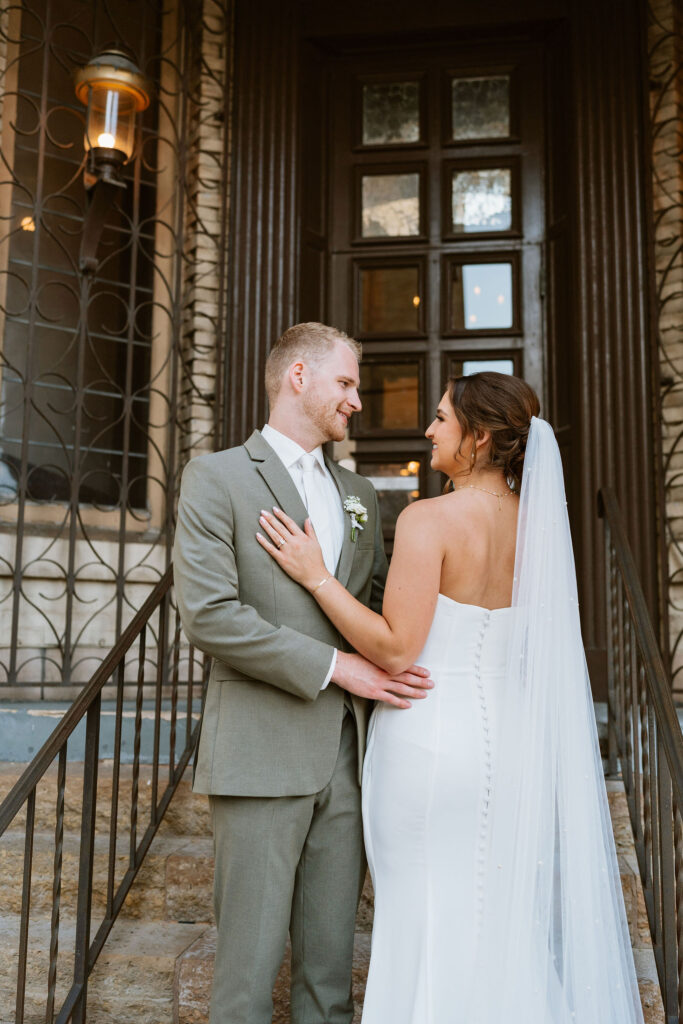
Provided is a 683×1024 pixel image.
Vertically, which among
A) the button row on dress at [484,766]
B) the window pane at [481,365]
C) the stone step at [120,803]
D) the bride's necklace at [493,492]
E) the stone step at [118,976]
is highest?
the window pane at [481,365]

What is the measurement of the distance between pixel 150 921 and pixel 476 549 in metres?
1.79

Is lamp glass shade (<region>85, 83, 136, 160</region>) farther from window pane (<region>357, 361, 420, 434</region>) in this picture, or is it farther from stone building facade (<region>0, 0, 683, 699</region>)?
window pane (<region>357, 361, 420, 434</region>)

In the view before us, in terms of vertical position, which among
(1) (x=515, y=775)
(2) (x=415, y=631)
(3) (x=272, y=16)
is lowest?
(1) (x=515, y=775)

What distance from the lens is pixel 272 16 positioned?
191 inches

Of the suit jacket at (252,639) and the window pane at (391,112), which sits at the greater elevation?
the window pane at (391,112)

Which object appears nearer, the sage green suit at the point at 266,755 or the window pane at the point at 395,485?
the sage green suit at the point at 266,755

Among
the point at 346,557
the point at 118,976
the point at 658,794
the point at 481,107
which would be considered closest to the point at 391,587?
the point at 346,557

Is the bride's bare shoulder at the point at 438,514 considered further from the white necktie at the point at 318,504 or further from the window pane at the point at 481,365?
the window pane at the point at 481,365

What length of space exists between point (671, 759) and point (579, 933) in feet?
1.54

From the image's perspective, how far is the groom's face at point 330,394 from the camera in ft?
8.29

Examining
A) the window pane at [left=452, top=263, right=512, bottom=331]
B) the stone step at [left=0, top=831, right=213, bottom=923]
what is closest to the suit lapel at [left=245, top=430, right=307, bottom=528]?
the stone step at [left=0, top=831, right=213, bottom=923]

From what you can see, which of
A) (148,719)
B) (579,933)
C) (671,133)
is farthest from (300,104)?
(579,933)

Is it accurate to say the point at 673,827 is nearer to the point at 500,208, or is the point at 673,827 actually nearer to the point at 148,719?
the point at 148,719

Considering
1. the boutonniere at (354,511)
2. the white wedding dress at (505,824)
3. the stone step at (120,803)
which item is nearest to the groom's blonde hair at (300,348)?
the boutonniere at (354,511)
